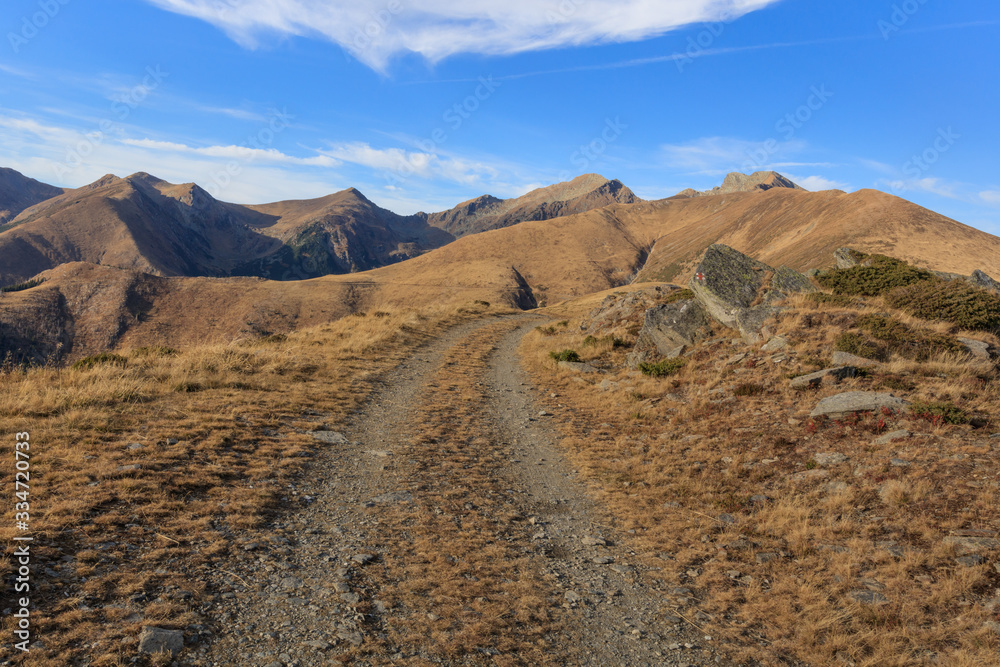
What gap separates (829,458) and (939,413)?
9.21ft

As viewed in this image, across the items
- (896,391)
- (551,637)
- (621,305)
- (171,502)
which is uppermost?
(621,305)

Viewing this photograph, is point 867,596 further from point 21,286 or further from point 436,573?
point 21,286

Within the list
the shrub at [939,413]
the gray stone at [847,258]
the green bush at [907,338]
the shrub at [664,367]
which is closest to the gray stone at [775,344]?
the green bush at [907,338]

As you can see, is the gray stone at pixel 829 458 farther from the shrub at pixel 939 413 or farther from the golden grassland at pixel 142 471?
the golden grassland at pixel 142 471

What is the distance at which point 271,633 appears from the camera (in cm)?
470

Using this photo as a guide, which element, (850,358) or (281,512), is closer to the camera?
(281,512)

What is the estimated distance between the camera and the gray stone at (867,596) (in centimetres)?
577

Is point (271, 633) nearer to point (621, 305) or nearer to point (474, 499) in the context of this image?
point (474, 499)

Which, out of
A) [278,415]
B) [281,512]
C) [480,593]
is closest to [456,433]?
[278,415]

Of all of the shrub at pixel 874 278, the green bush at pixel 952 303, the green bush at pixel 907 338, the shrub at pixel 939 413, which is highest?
the shrub at pixel 874 278

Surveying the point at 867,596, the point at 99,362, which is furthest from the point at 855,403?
the point at 99,362

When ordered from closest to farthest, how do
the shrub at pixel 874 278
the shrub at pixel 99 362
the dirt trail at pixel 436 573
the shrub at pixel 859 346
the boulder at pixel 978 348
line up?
the dirt trail at pixel 436 573 → the boulder at pixel 978 348 → the shrub at pixel 99 362 → the shrub at pixel 859 346 → the shrub at pixel 874 278

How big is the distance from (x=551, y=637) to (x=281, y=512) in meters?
4.64

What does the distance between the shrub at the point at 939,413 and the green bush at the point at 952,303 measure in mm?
7505
